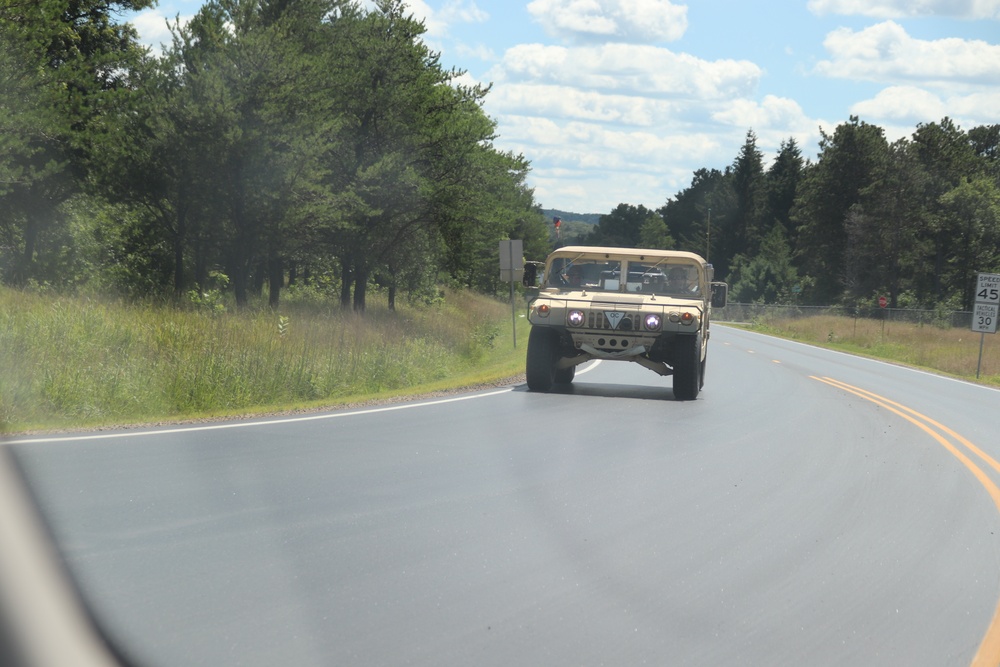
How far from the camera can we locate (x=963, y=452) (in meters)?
13.0

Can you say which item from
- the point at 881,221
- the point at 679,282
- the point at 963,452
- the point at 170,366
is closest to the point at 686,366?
the point at 679,282

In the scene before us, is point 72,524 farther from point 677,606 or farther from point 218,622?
point 677,606

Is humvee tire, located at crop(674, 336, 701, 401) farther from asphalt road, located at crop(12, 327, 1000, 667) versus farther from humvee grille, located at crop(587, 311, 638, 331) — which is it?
asphalt road, located at crop(12, 327, 1000, 667)

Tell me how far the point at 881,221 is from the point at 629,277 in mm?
72765

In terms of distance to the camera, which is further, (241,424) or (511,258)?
(511,258)

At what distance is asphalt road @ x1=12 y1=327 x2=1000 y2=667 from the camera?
5.48 meters

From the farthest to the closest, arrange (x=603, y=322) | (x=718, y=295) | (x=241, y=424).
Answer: (x=718, y=295), (x=603, y=322), (x=241, y=424)

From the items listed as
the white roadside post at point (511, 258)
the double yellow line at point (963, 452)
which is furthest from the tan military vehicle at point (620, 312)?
the white roadside post at point (511, 258)

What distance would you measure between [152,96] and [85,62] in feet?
17.6

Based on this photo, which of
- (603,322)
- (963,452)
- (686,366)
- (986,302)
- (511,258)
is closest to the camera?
(963,452)

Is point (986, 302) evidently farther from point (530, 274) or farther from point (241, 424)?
point (241, 424)

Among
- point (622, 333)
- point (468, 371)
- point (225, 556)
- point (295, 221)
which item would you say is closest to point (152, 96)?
point (295, 221)

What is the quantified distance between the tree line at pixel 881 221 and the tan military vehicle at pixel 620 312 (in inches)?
2443

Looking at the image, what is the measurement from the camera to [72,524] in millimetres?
7148
